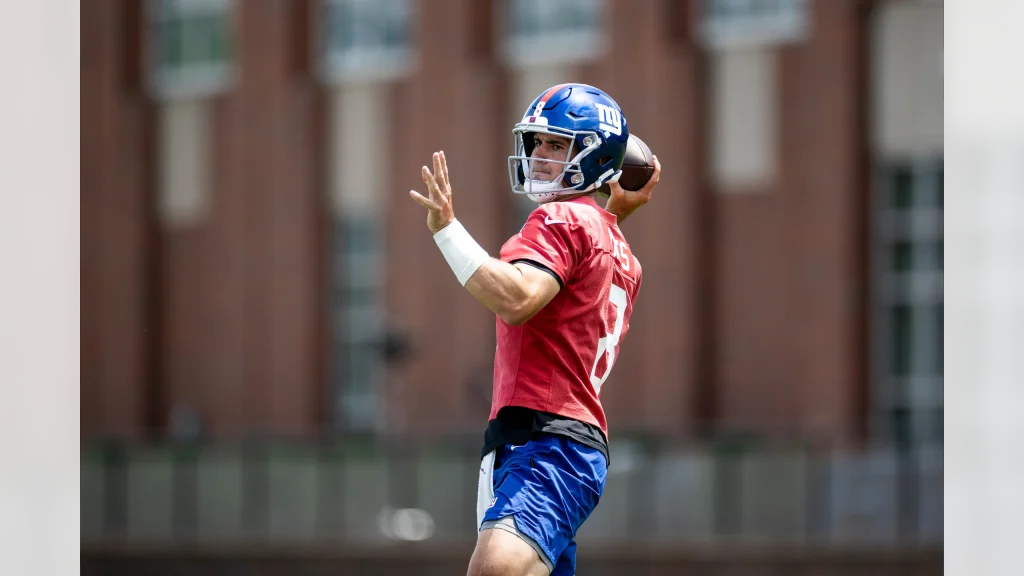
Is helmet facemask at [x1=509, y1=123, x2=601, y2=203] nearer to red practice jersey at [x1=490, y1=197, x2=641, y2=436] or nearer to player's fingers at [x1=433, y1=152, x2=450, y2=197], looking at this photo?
red practice jersey at [x1=490, y1=197, x2=641, y2=436]

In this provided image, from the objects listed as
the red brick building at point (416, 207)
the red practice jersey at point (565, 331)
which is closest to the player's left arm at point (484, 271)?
the red practice jersey at point (565, 331)

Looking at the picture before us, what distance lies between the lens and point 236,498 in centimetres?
2394

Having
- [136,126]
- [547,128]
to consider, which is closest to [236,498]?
[136,126]

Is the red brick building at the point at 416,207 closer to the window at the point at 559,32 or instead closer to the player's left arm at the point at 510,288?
the window at the point at 559,32

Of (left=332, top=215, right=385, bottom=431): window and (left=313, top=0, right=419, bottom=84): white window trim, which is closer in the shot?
(left=313, top=0, right=419, bottom=84): white window trim

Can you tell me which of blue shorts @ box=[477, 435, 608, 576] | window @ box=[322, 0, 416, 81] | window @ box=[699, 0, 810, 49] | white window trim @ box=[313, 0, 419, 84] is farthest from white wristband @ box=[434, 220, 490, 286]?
window @ box=[322, 0, 416, 81]

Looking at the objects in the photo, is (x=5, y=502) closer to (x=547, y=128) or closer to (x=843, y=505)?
(x=547, y=128)

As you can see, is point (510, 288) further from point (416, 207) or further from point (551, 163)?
point (416, 207)

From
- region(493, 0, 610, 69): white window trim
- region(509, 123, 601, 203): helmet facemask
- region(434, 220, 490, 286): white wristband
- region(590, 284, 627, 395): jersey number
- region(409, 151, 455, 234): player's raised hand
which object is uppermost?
region(493, 0, 610, 69): white window trim

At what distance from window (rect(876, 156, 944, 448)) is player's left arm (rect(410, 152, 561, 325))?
71.5ft

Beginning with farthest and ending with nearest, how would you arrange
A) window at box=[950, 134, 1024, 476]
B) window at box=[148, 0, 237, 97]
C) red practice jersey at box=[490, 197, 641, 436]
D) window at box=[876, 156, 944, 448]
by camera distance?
window at box=[148, 0, 237, 97], window at box=[876, 156, 944, 448], red practice jersey at box=[490, 197, 641, 436], window at box=[950, 134, 1024, 476]

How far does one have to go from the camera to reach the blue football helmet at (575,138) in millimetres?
5625

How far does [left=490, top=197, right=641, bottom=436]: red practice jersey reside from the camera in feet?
17.9

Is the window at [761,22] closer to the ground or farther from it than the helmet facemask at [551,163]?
farther from it
